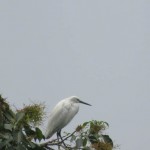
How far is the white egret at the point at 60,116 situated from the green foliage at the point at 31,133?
7.59 feet

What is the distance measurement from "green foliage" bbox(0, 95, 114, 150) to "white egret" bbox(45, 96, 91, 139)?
7.59 ft

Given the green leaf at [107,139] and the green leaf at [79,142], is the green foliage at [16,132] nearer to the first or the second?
the green leaf at [79,142]

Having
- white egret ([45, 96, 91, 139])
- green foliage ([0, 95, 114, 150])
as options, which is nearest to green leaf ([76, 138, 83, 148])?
green foliage ([0, 95, 114, 150])

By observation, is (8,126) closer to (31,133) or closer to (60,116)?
(31,133)

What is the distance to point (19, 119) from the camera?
4570 millimetres

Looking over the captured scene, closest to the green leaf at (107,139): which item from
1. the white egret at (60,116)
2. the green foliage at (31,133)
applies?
the green foliage at (31,133)

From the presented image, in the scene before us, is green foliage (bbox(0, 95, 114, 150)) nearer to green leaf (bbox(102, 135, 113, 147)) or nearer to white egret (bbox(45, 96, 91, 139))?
green leaf (bbox(102, 135, 113, 147))

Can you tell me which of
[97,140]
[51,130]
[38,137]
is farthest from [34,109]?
[51,130]

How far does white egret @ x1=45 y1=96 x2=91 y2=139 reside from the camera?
24.5 ft

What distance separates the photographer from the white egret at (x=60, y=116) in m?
7.46

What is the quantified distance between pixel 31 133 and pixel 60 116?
2510 mm

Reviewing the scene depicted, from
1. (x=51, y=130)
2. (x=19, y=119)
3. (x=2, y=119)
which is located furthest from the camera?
(x=51, y=130)

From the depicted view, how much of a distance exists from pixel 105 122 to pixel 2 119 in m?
1.05

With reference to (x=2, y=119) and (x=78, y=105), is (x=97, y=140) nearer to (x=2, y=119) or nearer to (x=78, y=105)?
(x=2, y=119)
